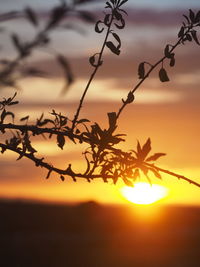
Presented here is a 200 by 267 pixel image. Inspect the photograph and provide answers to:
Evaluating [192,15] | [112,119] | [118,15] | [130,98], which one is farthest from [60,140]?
[192,15]

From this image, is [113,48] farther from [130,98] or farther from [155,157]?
[155,157]

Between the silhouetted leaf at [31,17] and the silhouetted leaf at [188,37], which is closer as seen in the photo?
the silhouetted leaf at [31,17]

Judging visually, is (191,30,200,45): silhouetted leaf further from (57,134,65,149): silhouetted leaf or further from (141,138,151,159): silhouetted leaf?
(57,134,65,149): silhouetted leaf

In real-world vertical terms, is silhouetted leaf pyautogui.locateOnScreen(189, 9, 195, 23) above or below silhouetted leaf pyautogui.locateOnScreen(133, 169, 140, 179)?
above

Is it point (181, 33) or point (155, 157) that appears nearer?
point (155, 157)

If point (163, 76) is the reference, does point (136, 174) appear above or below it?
below

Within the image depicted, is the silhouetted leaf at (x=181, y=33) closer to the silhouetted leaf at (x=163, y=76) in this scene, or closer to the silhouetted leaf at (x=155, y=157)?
the silhouetted leaf at (x=163, y=76)

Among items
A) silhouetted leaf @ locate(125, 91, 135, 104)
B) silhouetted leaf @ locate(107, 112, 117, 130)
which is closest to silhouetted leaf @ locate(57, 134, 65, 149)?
silhouetted leaf @ locate(107, 112, 117, 130)

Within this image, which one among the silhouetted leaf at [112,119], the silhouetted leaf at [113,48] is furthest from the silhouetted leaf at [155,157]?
the silhouetted leaf at [113,48]

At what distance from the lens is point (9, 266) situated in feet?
32.9

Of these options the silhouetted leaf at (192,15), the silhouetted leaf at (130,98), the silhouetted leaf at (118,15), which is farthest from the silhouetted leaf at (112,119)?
the silhouetted leaf at (192,15)

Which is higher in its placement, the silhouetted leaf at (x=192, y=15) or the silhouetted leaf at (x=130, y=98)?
the silhouetted leaf at (x=192, y=15)

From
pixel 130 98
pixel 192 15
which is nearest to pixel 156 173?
pixel 130 98

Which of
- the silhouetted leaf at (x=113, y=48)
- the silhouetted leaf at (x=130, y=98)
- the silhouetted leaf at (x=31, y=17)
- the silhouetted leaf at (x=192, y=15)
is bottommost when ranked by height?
the silhouetted leaf at (x=31, y=17)
